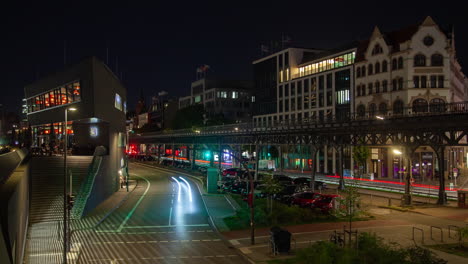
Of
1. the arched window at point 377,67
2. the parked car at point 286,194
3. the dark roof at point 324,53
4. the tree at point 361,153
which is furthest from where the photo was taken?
the dark roof at point 324,53

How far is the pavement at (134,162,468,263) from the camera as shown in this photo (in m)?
24.5

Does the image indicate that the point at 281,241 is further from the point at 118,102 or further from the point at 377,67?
the point at 377,67

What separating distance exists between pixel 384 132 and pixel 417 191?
1048 centimetres

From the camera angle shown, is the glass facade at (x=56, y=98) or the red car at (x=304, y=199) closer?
the red car at (x=304, y=199)

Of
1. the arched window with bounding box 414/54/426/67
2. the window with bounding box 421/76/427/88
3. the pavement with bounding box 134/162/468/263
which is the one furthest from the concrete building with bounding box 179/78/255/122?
the pavement with bounding box 134/162/468/263

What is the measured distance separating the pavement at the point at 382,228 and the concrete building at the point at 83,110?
16276 millimetres

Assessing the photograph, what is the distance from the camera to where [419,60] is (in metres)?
64.2

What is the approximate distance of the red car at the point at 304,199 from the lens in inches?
1464

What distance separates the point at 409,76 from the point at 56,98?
52339mm

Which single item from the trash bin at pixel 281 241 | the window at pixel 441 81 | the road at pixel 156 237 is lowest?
the road at pixel 156 237

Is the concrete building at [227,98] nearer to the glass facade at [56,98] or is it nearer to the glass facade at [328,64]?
the glass facade at [328,64]

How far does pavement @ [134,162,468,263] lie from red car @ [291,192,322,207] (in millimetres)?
5127

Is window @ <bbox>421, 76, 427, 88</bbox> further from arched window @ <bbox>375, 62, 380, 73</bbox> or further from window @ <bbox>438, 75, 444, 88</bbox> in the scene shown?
arched window @ <bbox>375, 62, 380, 73</bbox>

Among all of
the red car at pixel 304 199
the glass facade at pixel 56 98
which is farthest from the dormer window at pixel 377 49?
the glass facade at pixel 56 98
